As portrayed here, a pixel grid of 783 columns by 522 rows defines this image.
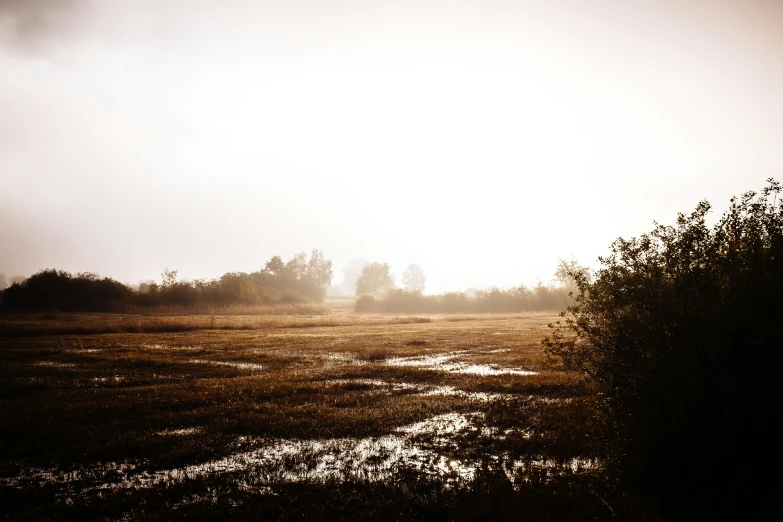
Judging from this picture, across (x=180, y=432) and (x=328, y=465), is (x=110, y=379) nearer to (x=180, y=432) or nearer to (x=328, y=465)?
(x=180, y=432)

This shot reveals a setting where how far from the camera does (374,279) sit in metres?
155

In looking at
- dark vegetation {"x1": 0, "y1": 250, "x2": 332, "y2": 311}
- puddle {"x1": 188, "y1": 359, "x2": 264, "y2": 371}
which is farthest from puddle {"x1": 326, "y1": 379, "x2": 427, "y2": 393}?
dark vegetation {"x1": 0, "y1": 250, "x2": 332, "y2": 311}

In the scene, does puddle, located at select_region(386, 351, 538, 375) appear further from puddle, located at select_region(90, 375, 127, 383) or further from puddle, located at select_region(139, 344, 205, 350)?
puddle, located at select_region(139, 344, 205, 350)

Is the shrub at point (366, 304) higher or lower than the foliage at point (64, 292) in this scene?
lower

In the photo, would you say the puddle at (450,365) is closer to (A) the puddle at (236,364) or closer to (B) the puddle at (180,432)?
(A) the puddle at (236,364)

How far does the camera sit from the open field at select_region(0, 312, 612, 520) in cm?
600

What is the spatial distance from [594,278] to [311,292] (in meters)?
140

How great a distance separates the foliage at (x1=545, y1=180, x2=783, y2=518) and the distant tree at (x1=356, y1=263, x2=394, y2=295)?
14647 cm

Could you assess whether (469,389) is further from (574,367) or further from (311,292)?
(311,292)

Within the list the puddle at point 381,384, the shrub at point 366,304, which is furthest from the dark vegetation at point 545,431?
the shrub at point 366,304

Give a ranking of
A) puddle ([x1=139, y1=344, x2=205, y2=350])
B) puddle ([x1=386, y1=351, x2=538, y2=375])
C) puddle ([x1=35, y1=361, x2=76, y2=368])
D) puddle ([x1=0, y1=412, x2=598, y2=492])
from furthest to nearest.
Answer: puddle ([x1=139, y1=344, x2=205, y2=350]), puddle ([x1=35, y1=361, x2=76, y2=368]), puddle ([x1=386, y1=351, x2=538, y2=375]), puddle ([x1=0, y1=412, x2=598, y2=492])

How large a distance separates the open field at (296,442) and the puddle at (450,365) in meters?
0.31

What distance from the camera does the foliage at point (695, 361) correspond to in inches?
201

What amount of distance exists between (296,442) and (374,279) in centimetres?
14640
